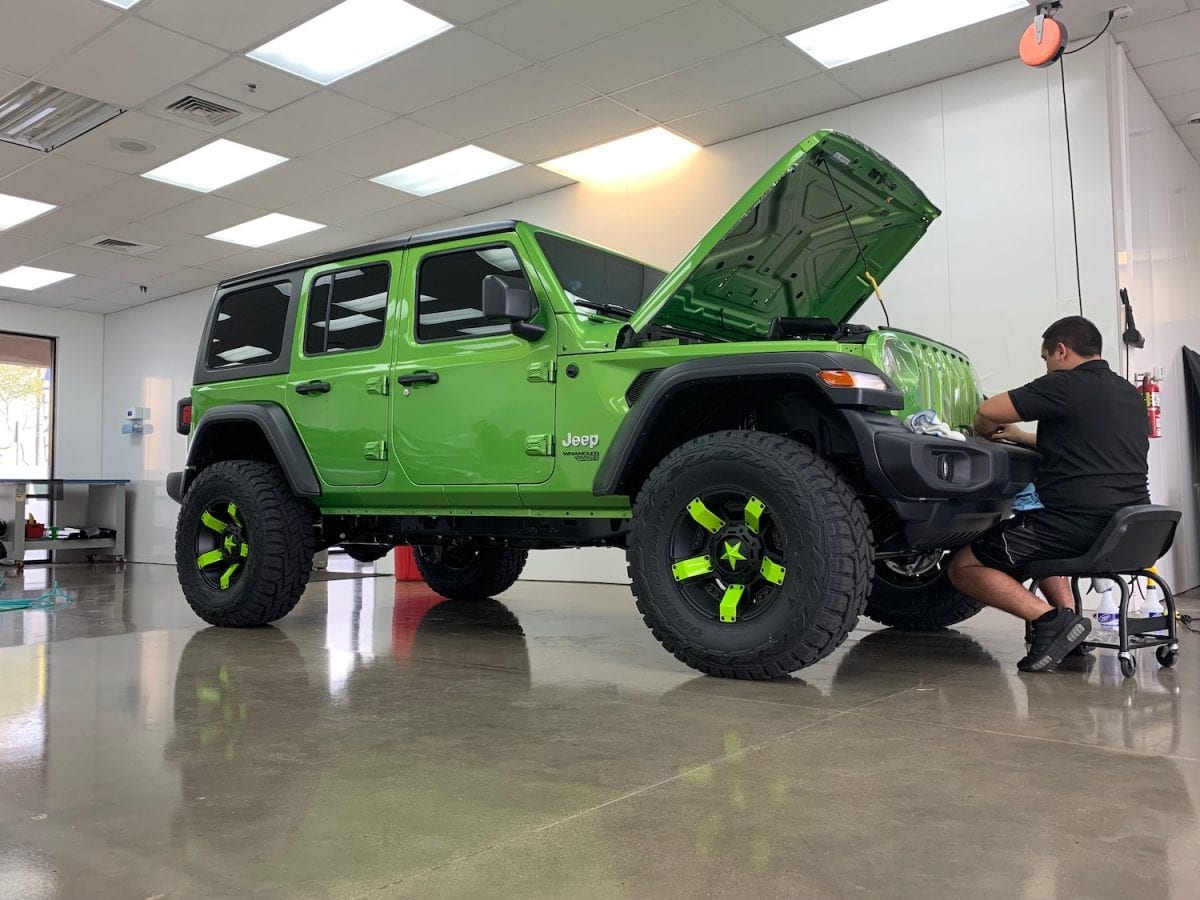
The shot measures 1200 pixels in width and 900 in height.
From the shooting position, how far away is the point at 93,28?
19.3ft

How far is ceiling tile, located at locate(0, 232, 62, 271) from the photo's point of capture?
10391mm

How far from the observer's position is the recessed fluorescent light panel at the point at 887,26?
5.76 meters

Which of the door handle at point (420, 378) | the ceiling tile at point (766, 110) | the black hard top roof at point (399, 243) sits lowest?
the door handle at point (420, 378)

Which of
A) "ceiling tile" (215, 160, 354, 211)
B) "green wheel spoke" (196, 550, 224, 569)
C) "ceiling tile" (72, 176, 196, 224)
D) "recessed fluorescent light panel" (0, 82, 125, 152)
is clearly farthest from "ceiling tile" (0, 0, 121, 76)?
"green wheel spoke" (196, 550, 224, 569)

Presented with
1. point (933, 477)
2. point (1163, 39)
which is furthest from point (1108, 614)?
point (1163, 39)

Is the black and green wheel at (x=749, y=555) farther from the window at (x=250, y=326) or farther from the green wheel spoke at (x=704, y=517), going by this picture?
the window at (x=250, y=326)

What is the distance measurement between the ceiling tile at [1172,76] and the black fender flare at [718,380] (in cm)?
498

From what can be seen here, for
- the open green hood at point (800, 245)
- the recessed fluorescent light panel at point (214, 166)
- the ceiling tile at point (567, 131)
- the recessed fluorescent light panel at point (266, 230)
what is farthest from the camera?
the recessed fluorescent light panel at point (266, 230)

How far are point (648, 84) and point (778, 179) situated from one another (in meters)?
3.75

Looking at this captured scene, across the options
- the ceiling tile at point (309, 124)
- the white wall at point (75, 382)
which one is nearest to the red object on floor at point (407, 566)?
the ceiling tile at point (309, 124)

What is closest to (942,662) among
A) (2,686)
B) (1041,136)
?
(2,686)

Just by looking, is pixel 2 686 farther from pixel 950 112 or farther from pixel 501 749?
pixel 950 112

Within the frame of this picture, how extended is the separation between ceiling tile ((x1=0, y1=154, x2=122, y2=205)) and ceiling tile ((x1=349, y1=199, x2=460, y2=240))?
235cm

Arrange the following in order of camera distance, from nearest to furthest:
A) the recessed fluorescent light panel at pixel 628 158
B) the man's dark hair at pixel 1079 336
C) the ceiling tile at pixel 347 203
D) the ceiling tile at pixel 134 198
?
the man's dark hair at pixel 1079 336 < the recessed fluorescent light panel at pixel 628 158 < the ceiling tile at pixel 134 198 < the ceiling tile at pixel 347 203
